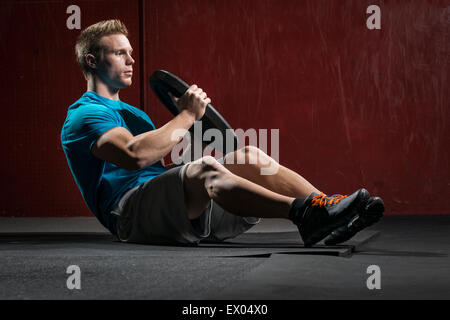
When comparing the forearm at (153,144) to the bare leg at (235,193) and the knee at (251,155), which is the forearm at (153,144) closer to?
the bare leg at (235,193)

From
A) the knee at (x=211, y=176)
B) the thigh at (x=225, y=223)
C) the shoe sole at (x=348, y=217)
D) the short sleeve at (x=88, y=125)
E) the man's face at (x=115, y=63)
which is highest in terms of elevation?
the man's face at (x=115, y=63)

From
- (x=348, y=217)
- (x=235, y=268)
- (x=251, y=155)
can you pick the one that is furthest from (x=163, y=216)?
(x=348, y=217)

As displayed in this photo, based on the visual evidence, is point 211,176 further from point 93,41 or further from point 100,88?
point 93,41

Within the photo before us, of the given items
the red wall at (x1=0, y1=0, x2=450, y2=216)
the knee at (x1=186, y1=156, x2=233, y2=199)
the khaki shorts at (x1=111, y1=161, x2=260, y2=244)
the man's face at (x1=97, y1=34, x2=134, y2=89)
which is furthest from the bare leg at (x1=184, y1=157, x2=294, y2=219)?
the red wall at (x1=0, y1=0, x2=450, y2=216)

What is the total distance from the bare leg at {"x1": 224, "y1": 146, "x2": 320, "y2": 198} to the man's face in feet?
1.86

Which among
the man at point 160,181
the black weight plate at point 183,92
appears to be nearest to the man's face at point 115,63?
the man at point 160,181

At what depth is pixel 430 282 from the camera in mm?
1847

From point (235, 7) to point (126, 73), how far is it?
200 cm

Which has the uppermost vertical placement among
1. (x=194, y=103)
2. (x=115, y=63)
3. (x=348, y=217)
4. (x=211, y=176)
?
(x=115, y=63)

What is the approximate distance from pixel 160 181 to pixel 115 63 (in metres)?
0.59

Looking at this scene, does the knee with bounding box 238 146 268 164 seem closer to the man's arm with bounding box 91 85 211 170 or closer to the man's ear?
the man's arm with bounding box 91 85 211 170

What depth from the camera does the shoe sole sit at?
7.38 ft

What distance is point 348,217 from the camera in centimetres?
230

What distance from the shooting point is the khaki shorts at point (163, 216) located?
8.56ft
